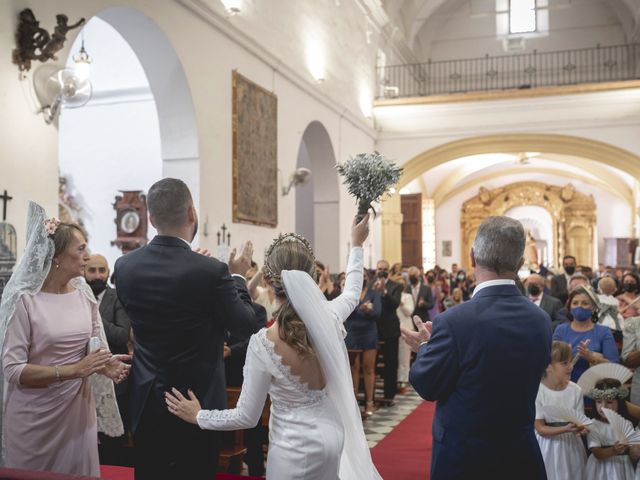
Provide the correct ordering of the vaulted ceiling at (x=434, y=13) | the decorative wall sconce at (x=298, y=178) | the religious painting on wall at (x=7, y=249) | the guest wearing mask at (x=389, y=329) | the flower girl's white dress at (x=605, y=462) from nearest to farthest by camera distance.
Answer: the flower girl's white dress at (x=605, y=462) < the religious painting on wall at (x=7, y=249) < the guest wearing mask at (x=389, y=329) < the decorative wall sconce at (x=298, y=178) < the vaulted ceiling at (x=434, y=13)

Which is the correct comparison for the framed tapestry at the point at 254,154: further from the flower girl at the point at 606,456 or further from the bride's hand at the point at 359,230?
the bride's hand at the point at 359,230

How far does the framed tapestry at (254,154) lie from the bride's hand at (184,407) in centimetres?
747

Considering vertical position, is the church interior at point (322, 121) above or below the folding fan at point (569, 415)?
above

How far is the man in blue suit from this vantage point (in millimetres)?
2746

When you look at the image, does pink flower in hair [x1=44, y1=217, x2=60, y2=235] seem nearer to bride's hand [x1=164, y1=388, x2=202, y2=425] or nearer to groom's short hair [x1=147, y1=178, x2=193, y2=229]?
groom's short hair [x1=147, y1=178, x2=193, y2=229]

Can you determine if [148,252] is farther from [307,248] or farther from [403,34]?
[403,34]

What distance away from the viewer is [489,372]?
2.74 m

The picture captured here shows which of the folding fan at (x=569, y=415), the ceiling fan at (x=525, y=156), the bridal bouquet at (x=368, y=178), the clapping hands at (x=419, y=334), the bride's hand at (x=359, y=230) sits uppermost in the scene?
the ceiling fan at (x=525, y=156)

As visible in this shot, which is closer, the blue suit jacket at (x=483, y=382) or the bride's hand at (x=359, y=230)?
the blue suit jacket at (x=483, y=382)

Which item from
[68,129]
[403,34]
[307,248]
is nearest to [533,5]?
[403,34]

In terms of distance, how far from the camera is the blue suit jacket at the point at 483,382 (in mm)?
2744

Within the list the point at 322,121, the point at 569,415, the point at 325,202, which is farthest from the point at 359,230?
the point at 325,202

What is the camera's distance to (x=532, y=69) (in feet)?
72.6

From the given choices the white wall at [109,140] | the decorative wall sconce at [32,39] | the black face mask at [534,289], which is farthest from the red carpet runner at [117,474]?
the white wall at [109,140]
